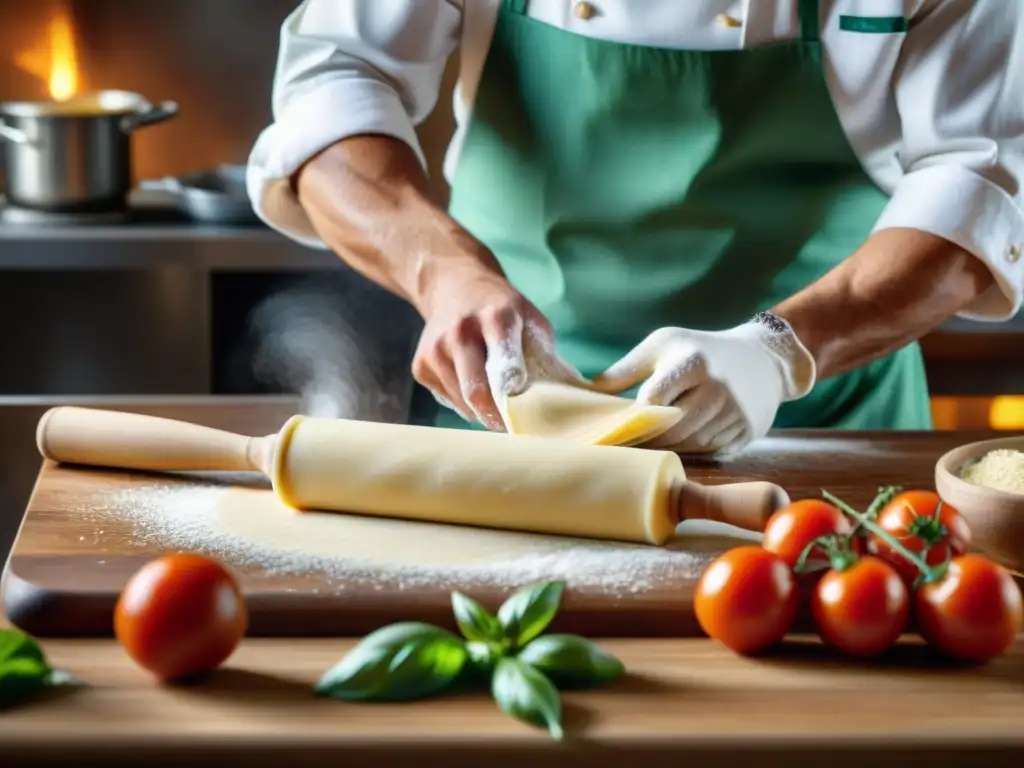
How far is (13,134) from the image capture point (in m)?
2.20

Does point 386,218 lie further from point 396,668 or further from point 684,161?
point 396,668

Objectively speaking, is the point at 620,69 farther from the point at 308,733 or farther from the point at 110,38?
the point at 110,38

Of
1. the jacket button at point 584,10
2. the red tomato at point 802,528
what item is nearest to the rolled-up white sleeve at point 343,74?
the jacket button at point 584,10

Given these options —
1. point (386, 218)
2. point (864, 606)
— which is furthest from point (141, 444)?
point (864, 606)

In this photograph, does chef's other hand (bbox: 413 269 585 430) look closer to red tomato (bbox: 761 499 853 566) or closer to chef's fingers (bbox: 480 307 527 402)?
chef's fingers (bbox: 480 307 527 402)

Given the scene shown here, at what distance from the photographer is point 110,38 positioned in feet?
8.74

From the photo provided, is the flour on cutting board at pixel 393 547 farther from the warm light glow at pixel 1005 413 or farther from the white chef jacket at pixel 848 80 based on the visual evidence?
the warm light glow at pixel 1005 413

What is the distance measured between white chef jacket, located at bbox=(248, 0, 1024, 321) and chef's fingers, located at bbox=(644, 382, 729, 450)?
12.2 inches

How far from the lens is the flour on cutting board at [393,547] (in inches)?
36.7

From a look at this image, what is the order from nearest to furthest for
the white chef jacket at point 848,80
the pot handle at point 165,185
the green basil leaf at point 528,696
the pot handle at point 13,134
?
the green basil leaf at point 528,696, the white chef jacket at point 848,80, the pot handle at point 13,134, the pot handle at point 165,185

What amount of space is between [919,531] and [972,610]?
0.05 m

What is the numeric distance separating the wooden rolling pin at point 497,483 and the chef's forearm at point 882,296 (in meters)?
Answer: 0.33

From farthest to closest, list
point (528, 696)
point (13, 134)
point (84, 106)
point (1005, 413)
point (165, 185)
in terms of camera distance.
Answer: point (1005, 413), point (165, 185), point (84, 106), point (13, 134), point (528, 696)

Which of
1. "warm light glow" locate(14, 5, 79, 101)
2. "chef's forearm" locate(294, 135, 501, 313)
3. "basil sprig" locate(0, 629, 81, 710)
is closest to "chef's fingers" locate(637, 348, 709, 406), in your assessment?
"chef's forearm" locate(294, 135, 501, 313)
